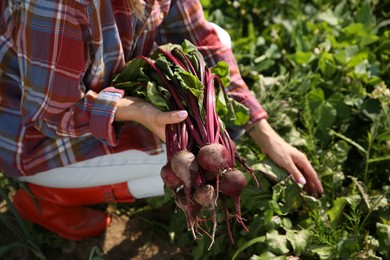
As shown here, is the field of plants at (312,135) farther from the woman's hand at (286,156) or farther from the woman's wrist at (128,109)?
the woman's wrist at (128,109)

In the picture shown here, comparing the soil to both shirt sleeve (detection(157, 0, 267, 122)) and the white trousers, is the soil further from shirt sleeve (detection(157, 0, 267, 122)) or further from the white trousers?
shirt sleeve (detection(157, 0, 267, 122))

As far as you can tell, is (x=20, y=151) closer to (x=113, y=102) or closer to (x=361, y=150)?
(x=113, y=102)

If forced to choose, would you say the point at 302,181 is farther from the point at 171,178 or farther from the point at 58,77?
the point at 58,77

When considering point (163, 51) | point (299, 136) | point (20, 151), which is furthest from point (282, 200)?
point (20, 151)

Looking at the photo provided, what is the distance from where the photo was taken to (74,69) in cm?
146

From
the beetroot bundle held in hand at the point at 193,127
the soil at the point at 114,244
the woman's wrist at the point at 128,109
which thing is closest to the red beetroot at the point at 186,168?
the beetroot bundle held in hand at the point at 193,127

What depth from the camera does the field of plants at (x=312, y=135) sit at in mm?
1738

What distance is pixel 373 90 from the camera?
2156 millimetres

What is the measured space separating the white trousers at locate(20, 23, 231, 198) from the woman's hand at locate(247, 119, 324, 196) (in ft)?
1.05

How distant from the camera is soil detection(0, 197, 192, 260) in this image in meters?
1.95

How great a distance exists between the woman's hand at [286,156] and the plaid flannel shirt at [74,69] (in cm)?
6

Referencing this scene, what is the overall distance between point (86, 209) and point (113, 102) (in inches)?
26.4

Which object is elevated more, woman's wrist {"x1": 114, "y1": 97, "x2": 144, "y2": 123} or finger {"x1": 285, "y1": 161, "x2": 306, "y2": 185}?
woman's wrist {"x1": 114, "y1": 97, "x2": 144, "y2": 123}

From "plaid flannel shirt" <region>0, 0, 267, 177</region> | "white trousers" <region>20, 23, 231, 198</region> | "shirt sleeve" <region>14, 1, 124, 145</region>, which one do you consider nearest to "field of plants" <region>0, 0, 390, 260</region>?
"white trousers" <region>20, 23, 231, 198</region>
